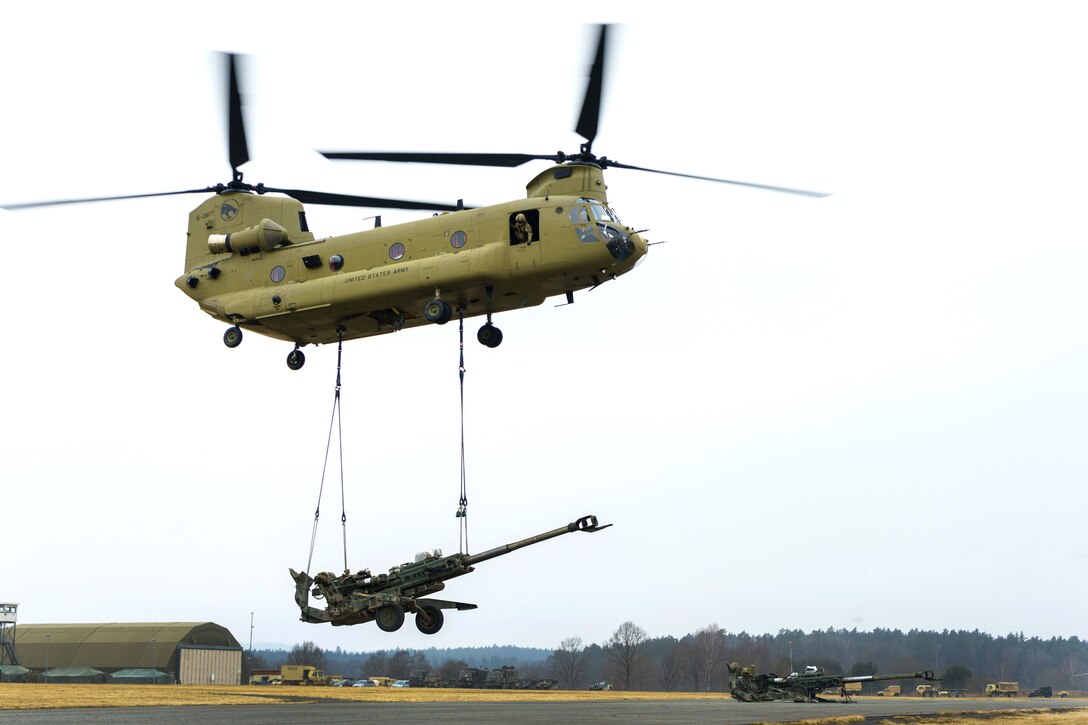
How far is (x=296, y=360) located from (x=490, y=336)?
6.66 m

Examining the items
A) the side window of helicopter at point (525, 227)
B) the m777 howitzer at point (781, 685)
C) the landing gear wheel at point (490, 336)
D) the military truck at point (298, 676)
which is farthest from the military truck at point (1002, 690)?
the side window of helicopter at point (525, 227)

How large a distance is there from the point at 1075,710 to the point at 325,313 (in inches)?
1287

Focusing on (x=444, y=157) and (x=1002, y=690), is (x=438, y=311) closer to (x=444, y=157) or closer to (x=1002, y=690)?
(x=444, y=157)

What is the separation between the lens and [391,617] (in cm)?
3091

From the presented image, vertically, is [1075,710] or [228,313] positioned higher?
[228,313]

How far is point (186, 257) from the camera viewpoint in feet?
130

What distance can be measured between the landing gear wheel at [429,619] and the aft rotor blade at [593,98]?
14114 millimetres

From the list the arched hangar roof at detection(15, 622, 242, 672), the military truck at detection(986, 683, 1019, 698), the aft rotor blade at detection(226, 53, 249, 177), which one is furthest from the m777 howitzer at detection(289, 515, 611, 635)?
the military truck at detection(986, 683, 1019, 698)

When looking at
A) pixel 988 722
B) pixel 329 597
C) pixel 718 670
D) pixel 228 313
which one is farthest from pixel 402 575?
pixel 718 670

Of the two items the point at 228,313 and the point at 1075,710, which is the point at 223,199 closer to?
the point at 228,313

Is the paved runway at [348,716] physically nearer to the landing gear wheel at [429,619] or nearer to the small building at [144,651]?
the landing gear wheel at [429,619]

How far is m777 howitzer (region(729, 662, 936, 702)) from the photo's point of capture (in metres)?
52.0

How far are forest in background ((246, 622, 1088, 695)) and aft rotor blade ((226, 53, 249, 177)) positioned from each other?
232 ft

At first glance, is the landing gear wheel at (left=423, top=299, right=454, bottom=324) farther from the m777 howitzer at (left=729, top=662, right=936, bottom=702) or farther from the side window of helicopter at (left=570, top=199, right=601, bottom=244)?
the m777 howitzer at (left=729, top=662, right=936, bottom=702)
